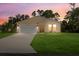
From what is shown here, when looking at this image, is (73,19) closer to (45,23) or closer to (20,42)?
(45,23)

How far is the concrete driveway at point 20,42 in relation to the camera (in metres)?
9.34

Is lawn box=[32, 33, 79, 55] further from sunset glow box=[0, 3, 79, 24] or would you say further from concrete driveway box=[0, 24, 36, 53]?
sunset glow box=[0, 3, 79, 24]

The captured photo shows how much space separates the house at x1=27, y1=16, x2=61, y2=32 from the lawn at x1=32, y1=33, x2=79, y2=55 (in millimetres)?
106

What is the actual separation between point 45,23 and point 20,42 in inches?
25.6

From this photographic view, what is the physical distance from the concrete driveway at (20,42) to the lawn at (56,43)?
0.12 metres

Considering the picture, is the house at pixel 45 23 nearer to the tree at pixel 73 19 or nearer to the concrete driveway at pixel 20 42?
the concrete driveway at pixel 20 42

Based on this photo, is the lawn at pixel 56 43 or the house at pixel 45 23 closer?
the lawn at pixel 56 43

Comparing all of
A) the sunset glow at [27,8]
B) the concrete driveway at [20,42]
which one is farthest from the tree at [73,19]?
the concrete driveway at [20,42]

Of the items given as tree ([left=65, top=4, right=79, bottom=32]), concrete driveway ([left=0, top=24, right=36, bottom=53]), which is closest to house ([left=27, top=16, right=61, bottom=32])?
concrete driveway ([left=0, top=24, right=36, bottom=53])

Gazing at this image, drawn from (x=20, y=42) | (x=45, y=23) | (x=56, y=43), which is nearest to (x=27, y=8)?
(x=45, y=23)

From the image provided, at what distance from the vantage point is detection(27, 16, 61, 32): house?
948 cm

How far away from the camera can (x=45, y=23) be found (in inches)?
375

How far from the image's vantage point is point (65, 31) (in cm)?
950

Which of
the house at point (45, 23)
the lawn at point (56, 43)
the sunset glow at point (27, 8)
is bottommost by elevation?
the lawn at point (56, 43)
